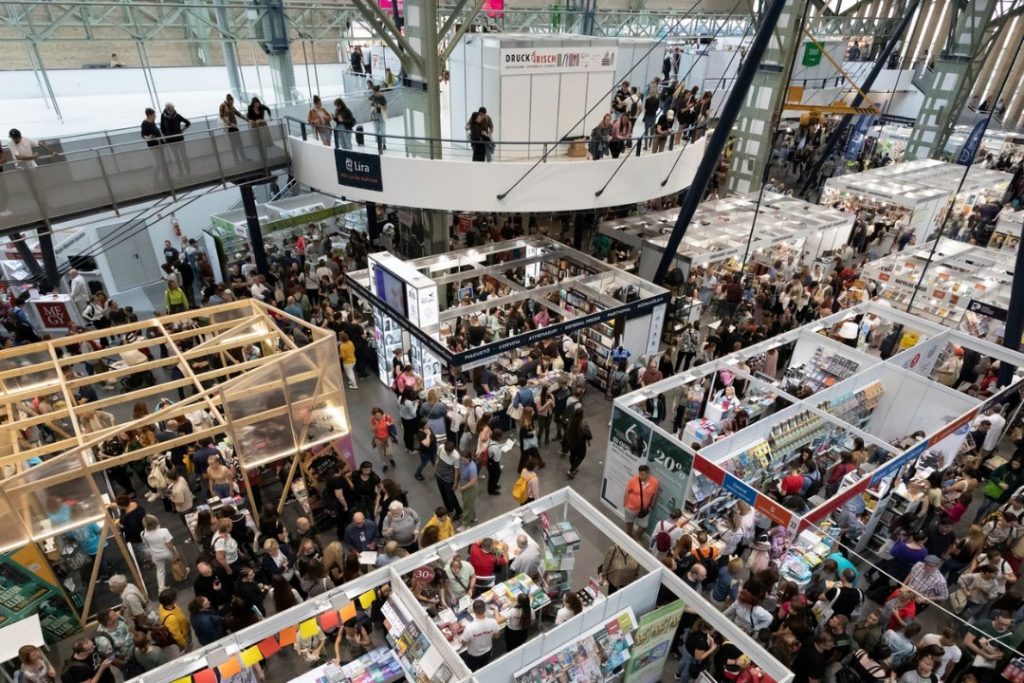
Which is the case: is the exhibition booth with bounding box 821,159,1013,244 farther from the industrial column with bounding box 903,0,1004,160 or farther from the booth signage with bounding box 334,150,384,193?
the booth signage with bounding box 334,150,384,193

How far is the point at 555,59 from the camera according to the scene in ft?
46.7

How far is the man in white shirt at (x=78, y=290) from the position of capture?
Result: 38.8 feet

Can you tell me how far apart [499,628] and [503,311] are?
6.59 m

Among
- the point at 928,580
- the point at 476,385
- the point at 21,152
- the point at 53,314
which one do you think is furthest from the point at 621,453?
the point at 53,314

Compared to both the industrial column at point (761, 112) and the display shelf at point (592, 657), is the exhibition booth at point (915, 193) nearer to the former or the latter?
the industrial column at point (761, 112)

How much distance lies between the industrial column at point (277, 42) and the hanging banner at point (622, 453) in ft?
46.3

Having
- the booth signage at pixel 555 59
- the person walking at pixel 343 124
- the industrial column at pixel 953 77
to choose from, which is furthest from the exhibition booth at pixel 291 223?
the industrial column at pixel 953 77

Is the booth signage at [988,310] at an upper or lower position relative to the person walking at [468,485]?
upper

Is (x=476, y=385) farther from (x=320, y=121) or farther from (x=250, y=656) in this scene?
(x=320, y=121)

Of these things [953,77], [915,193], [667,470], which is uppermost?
[953,77]

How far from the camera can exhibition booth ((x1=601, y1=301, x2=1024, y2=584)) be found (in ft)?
22.3

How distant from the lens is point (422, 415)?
28.2ft

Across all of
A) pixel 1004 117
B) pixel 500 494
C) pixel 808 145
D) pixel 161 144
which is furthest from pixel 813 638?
pixel 1004 117

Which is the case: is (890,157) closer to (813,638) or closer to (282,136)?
(282,136)
